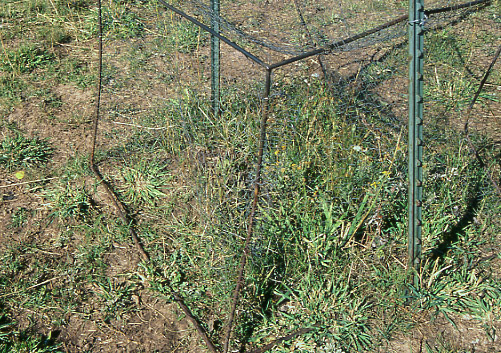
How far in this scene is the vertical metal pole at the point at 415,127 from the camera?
2426 mm

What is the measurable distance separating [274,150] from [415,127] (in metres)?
1.07

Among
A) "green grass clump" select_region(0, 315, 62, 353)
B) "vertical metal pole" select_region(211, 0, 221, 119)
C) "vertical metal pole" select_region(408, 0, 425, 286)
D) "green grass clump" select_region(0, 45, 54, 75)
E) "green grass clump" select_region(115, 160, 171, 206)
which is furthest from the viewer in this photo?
"green grass clump" select_region(0, 45, 54, 75)

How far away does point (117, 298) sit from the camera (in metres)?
2.97

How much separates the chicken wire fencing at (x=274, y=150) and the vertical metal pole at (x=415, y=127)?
280 millimetres

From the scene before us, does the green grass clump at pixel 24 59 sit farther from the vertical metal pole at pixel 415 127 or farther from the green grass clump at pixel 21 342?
the vertical metal pole at pixel 415 127

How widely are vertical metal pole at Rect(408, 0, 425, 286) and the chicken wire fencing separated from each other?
28cm

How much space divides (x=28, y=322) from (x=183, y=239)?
879 mm

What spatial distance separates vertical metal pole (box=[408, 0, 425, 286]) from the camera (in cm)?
243

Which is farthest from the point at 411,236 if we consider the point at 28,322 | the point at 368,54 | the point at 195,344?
the point at 368,54

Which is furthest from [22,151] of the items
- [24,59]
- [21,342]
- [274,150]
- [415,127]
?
[415,127]

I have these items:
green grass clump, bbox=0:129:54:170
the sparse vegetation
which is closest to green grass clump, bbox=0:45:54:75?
the sparse vegetation

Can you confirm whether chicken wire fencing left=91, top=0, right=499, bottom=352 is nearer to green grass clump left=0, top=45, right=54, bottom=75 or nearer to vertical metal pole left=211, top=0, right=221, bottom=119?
vertical metal pole left=211, top=0, right=221, bottom=119

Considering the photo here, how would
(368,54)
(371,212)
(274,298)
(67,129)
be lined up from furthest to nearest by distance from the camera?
(368,54)
(67,129)
(371,212)
(274,298)

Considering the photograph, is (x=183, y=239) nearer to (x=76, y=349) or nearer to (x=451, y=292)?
(x=76, y=349)
